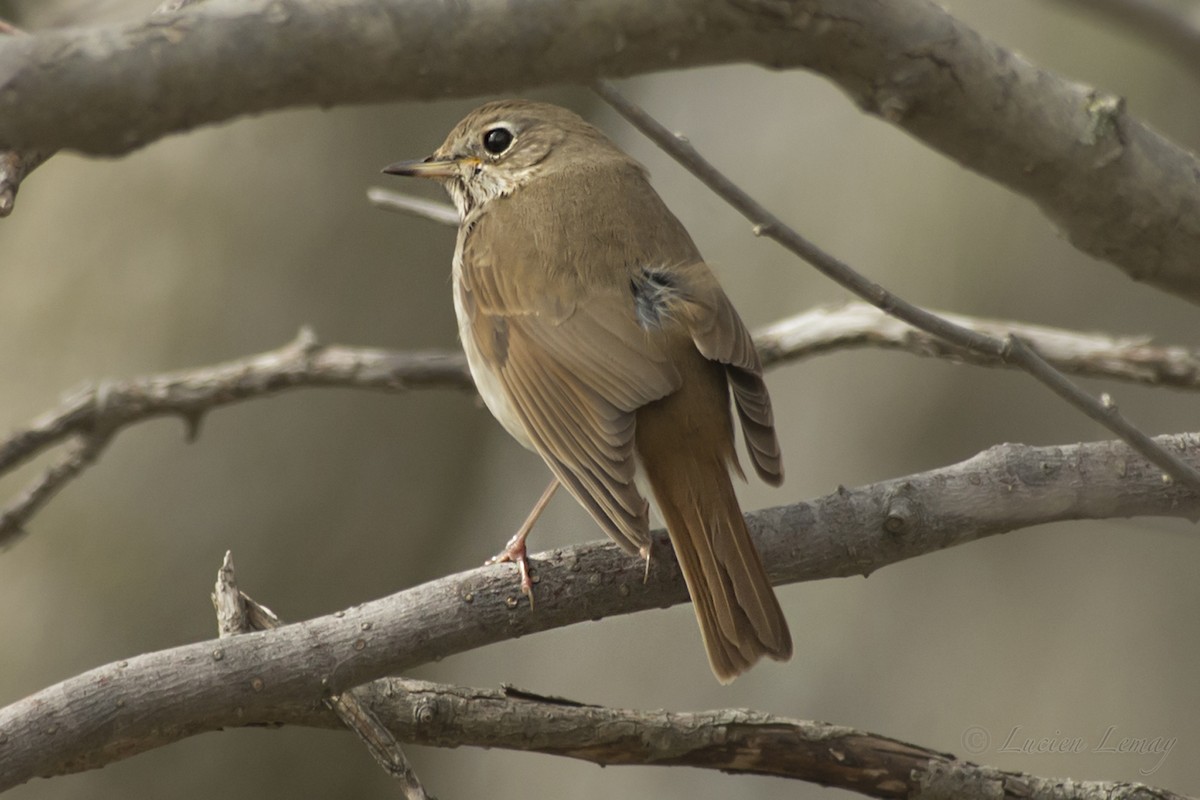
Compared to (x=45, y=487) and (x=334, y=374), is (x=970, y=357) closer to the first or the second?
(x=334, y=374)

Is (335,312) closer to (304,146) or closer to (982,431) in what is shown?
(304,146)

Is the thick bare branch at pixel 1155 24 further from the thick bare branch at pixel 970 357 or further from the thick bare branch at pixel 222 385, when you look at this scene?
the thick bare branch at pixel 222 385

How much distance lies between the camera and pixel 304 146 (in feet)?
22.6

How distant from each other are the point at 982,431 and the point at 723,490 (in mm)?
3688

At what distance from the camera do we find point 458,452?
23.9 feet

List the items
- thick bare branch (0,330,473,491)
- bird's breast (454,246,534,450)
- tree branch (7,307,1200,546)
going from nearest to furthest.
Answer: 1. bird's breast (454,246,534,450)
2. tree branch (7,307,1200,546)
3. thick bare branch (0,330,473,491)

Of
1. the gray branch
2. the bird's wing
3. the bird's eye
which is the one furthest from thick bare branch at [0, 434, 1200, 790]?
the bird's eye

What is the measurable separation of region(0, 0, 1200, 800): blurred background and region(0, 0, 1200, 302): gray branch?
3.90m

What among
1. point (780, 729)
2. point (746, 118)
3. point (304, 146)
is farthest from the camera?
point (746, 118)

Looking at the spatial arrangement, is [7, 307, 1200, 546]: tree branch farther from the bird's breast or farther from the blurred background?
the blurred background

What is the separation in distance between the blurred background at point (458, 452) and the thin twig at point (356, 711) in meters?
3.77

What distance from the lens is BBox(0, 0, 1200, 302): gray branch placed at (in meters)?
1.52

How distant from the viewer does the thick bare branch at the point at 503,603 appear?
2.51 m

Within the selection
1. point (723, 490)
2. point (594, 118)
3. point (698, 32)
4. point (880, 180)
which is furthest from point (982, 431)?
point (698, 32)
